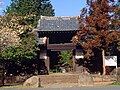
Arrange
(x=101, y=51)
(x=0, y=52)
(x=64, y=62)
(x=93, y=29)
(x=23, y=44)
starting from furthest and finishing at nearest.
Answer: (x=64, y=62) → (x=101, y=51) → (x=93, y=29) → (x=23, y=44) → (x=0, y=52)

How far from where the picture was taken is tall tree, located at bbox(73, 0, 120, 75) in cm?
2836

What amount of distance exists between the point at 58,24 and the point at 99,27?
5.56 m

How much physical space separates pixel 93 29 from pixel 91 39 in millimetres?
935

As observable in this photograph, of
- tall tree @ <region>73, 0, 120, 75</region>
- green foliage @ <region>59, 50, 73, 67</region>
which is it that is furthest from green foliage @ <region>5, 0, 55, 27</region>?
tall tree @ <region>73, 0, 120, 75</region>

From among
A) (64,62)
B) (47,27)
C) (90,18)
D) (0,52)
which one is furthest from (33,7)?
(0,52)

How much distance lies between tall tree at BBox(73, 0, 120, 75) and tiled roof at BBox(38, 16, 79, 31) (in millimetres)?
2057

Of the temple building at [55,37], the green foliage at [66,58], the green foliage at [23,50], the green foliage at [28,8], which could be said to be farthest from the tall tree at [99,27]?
the green foliage at [28,8]

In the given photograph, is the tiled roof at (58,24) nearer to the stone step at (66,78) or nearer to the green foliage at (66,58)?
the stone step at (66,78)

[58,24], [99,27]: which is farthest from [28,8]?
[99,27]

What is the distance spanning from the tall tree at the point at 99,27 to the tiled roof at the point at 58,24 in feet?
6.75

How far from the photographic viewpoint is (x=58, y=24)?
32812mm

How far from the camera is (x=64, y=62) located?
4056 cm

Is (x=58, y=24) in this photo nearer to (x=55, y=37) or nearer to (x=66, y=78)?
(x=55, y=37)

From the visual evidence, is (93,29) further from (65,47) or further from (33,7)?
(33,7)
